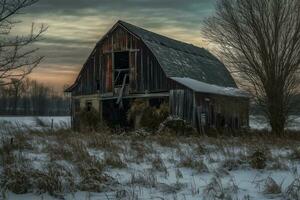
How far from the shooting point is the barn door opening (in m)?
29.6

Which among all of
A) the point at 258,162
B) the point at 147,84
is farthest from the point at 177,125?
the point at 258,162

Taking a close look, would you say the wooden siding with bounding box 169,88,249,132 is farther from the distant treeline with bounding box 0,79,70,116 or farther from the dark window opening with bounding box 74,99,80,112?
the distant treeline with bounding box 0,79,70,116

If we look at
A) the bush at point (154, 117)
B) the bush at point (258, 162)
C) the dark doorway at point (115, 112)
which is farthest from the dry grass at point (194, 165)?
the dark doorway at point (115, 112)

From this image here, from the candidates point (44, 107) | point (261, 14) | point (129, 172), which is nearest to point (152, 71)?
point (261, 14)

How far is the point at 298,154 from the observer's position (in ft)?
41.6

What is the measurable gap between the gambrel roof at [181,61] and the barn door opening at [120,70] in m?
1.82

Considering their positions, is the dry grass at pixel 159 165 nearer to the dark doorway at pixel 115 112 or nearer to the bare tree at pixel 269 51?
the bare tree at pixel 269 51

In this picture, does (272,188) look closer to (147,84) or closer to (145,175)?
(145,175)

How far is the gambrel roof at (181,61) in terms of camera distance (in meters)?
28.6

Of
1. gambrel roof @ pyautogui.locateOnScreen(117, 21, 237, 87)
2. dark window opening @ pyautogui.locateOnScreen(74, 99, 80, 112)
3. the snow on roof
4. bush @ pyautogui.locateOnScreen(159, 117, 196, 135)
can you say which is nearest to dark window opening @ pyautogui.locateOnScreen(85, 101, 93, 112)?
dark window opening @ pyautogui.locateOnScreen(74, 99, 80, 112)

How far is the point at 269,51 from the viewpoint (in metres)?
25.1

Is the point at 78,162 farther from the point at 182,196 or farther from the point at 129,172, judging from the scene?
the point at 182,196

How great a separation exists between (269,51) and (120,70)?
360 inches

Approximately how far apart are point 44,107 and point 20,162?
12544cm
